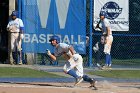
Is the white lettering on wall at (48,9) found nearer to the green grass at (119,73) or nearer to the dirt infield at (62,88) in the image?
the green grass at (119,73)

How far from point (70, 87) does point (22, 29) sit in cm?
654

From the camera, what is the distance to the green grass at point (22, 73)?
1706 centimetres

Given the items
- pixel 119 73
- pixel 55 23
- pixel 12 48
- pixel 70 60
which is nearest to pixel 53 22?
pixel 55 23

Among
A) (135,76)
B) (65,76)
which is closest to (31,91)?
(65,76)

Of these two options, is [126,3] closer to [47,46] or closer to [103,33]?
[103,33]

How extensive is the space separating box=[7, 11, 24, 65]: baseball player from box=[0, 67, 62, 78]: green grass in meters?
1.46

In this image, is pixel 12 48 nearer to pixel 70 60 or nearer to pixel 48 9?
pixel 48 9

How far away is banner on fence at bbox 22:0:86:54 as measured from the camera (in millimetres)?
20922

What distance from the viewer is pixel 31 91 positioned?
1337 cm

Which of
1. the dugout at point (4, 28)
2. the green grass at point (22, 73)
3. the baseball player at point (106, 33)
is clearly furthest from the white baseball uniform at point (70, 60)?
the dugout at point (4, 28)

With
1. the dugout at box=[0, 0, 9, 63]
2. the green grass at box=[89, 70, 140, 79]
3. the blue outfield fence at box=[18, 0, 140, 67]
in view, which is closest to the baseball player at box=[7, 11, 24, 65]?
the blue outfield fence at box=[18, 0, 140, 67]

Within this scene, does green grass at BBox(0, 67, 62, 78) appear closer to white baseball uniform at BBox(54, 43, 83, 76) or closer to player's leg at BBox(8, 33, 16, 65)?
player's leg at BBox(8, 33, 16, 65)

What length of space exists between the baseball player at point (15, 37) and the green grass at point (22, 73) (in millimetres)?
1461

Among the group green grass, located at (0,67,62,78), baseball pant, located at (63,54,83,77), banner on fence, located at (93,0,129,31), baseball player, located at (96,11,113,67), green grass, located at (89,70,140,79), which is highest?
banner on fence, located at (93,0,129,31)
